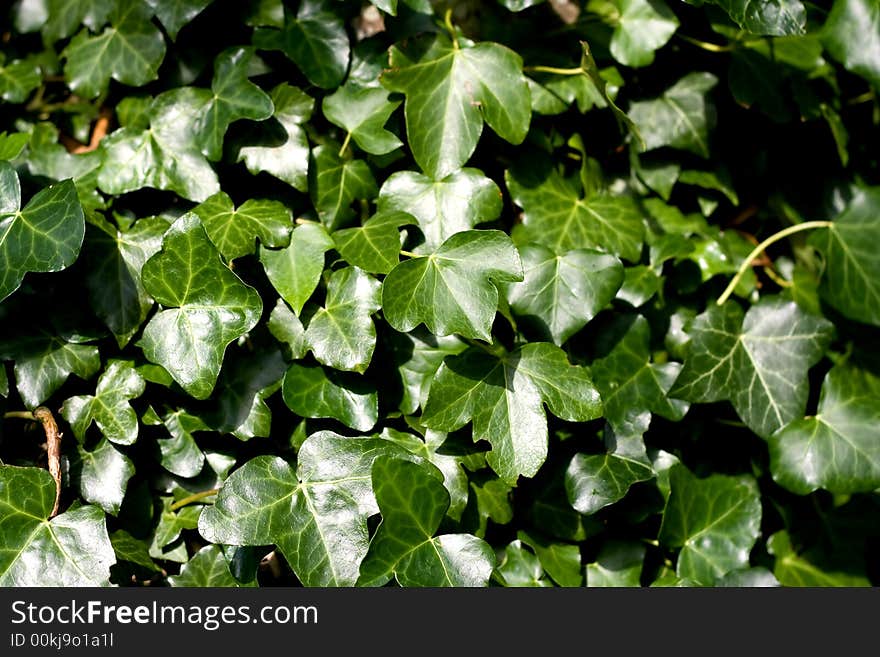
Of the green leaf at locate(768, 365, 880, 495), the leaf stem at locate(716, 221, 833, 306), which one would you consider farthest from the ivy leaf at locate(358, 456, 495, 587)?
the leaf stem at locate(716, 221, 833, 306)

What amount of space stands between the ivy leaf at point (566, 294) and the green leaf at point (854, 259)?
18.7 inches

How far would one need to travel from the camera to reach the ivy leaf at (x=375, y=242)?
1245 millimetres

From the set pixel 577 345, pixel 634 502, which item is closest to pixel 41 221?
pixel 577 345

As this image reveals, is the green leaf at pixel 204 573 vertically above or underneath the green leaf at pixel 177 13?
underneath

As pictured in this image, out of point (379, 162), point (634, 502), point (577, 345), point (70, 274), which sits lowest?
point (634, 502)

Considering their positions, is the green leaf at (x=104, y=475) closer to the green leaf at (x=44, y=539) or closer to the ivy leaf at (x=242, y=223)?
the green leaf at (x=44, y=539)

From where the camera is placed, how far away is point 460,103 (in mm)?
1366

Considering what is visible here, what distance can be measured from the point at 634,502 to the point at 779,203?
0.70 metres

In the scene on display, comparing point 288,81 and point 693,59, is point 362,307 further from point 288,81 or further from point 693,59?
point 693,59

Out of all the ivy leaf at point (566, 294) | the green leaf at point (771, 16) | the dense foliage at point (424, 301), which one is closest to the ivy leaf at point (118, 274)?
the dense foliage at point (424, 301)

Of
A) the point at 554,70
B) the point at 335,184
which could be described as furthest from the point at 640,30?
the point at 335,184

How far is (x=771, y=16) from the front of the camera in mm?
1319

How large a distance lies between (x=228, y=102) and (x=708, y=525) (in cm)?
108

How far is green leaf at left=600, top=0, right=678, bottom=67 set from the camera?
1.48m
